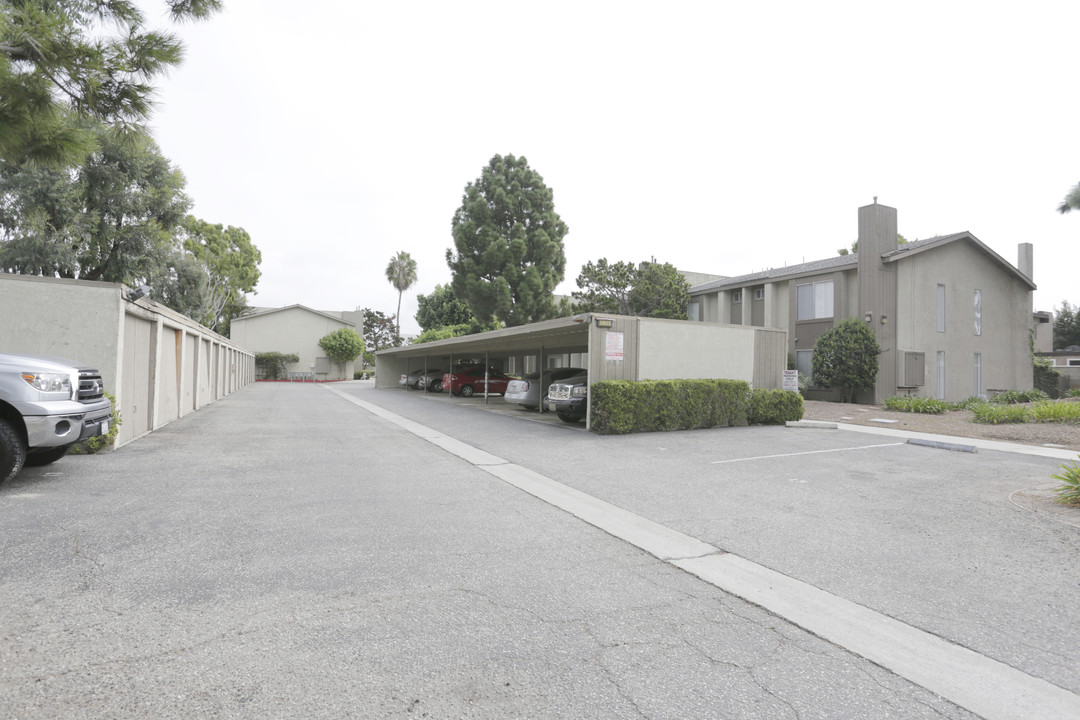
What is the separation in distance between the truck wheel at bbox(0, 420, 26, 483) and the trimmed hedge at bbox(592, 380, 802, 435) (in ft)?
29.3

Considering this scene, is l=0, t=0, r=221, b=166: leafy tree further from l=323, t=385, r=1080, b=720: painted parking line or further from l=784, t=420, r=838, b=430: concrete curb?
l=784, t=420, r=838, b=430: concrete curb

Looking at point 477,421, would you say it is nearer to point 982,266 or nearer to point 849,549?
point 849,549

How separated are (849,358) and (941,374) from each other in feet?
16.1

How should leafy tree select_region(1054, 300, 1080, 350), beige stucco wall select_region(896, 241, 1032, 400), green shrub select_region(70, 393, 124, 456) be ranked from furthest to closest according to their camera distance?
1. leafy tree select_region(1054, 300, 1080, 350)
2. beige stucco wall select_region(896, 241, 1032, 400)
3. green shrub select_region(70, 393, 124, 456)

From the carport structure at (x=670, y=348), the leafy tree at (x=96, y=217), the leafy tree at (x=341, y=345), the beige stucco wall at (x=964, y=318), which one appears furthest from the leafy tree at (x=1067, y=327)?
the leafy tree at (x=96, y=217)

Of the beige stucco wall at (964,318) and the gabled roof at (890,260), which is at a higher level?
the gabled roof at (890,260)

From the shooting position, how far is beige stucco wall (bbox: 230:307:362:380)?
47812mm

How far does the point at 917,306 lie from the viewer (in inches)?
822

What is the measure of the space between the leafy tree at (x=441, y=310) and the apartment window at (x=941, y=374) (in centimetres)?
3472

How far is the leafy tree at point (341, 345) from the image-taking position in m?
48.4

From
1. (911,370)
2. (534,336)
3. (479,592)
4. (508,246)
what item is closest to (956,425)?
(911,370)

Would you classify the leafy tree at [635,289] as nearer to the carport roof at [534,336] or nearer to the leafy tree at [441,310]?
the carport roof at [534,336]

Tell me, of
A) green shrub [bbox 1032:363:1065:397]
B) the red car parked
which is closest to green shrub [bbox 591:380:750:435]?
the red car parked

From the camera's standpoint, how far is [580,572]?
3990 millimetres
